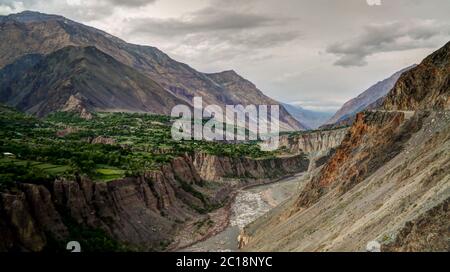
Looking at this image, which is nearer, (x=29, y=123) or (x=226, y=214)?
(x=226, y=214)

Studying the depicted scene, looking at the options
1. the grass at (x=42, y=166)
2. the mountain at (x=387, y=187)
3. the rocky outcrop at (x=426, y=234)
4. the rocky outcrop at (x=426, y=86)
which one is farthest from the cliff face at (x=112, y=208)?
the rocky outcrop at (x=426, y=86)

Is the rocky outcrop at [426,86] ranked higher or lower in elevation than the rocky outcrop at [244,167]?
higher

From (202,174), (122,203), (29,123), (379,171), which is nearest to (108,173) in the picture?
(122,203)

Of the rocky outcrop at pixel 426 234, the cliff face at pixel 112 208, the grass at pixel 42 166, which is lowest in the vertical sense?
the cliff face at pixel 112 208

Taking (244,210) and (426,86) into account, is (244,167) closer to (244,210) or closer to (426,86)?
(244,210)

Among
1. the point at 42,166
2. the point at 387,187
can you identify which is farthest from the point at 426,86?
the point at 42,166

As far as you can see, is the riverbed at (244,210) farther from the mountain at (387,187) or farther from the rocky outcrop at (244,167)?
the rocky outcrop at (244,167)
